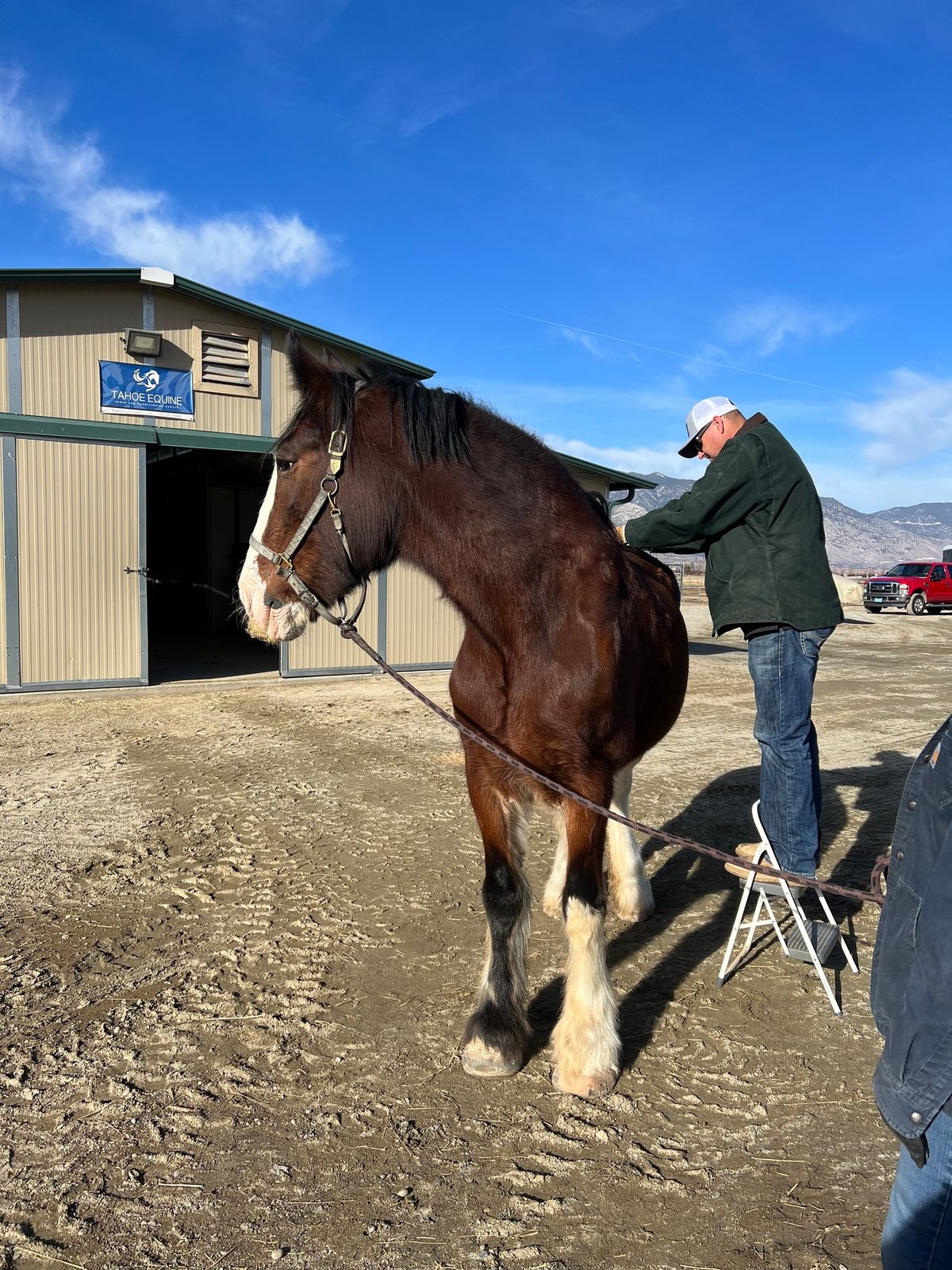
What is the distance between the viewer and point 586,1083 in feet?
8.38

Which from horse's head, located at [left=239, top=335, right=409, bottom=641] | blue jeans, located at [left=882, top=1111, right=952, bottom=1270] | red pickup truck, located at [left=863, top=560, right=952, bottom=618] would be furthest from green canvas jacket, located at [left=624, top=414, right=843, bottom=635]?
red pickup truck, located at [left=863, top=560, right=952, bottom=618]

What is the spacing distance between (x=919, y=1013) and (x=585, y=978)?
1.60 meters

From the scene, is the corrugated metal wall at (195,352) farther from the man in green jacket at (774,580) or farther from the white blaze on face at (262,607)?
the man in green jacket at (774,580)

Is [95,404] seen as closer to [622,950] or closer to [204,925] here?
[204,925]

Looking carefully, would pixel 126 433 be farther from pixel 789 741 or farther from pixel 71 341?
pixel 789 741

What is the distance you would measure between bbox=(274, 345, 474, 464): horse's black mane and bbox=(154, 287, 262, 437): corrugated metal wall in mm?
8657


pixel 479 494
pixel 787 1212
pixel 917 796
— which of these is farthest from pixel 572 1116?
pixel 479 494

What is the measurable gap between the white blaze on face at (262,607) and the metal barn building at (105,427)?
660 cm

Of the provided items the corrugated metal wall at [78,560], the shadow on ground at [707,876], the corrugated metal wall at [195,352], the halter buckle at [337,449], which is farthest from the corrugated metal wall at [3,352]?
the shadow on ground at [707,876]

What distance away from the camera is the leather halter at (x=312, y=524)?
102 inches

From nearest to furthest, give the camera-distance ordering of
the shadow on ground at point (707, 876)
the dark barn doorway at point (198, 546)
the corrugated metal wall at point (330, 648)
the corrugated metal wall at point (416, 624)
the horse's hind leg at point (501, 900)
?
1. the horse's hind leg at point (501, 900)
2. the shadow on ground at point (707, 876)
3. the corrugated metal wall at point (330, 648)
4. the corrugated metal wall at point (416, 624)
5. the dark barn doorway at point (198, 546)

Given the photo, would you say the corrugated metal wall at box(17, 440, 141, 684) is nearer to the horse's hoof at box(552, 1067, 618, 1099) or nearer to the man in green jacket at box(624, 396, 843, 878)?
the man in green jacket at box(624, 396, 843, 878)

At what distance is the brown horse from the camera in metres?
2.60

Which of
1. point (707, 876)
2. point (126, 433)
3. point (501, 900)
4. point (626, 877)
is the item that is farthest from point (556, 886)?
point (126, 433)
